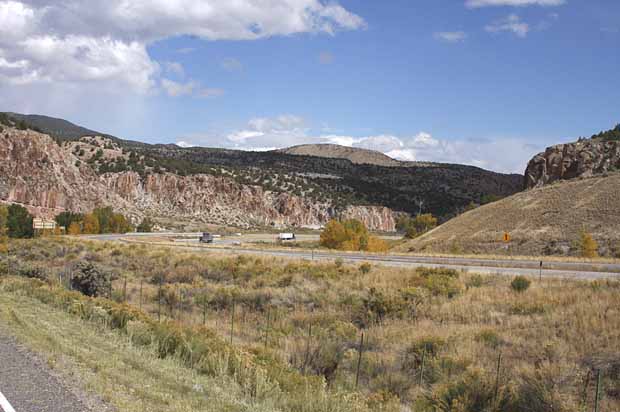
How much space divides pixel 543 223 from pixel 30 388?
61.8m

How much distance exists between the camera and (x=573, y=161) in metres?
92.9

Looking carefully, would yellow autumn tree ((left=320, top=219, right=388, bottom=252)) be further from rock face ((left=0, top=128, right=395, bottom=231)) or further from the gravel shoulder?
the gravel shoulder

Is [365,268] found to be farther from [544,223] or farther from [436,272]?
[544,223]

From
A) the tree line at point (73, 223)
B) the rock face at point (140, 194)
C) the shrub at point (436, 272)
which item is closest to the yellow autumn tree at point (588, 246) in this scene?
the shrub at point (436, 272)

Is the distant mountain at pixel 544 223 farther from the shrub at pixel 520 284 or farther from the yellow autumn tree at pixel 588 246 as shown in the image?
the shrub at pixel 520 284

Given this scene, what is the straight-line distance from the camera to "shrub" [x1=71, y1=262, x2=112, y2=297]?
2459 centimetres

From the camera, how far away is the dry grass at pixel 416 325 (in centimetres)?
1195

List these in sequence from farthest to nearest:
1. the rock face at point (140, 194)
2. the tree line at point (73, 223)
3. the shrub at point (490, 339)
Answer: the rock face at point (140, 194), the tree line at point (73, 223), the shrub at point (490, 339)

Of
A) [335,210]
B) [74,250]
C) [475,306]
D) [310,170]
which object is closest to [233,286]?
[475,306]

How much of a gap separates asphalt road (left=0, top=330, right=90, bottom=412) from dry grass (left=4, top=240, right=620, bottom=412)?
16.7ft

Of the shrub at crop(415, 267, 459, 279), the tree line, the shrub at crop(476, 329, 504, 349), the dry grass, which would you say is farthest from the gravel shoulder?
the tree line

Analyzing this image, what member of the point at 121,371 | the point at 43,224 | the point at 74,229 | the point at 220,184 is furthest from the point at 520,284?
the point at 220,184

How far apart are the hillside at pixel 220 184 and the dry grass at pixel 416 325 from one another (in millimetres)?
56930

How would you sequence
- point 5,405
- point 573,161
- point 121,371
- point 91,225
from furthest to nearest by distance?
point 573,161 < point 91,225 < point 121,371 < point 5,405
